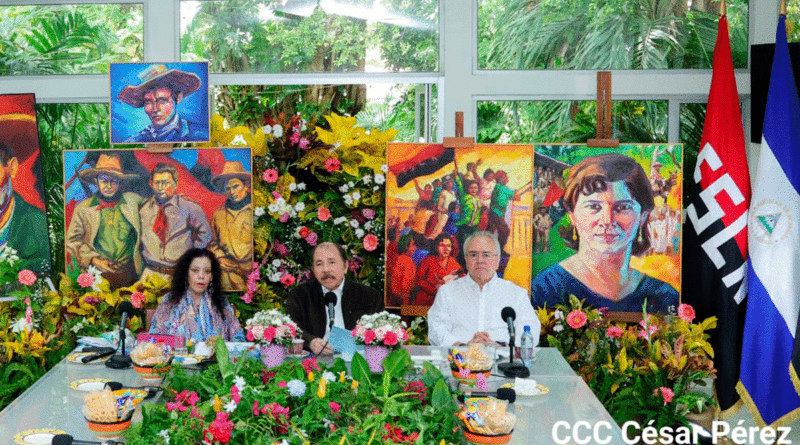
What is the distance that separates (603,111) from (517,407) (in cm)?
285

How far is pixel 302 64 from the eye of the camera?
21.2 ft

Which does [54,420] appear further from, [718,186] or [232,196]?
[718,186]

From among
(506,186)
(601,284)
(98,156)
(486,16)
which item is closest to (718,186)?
(601,284)

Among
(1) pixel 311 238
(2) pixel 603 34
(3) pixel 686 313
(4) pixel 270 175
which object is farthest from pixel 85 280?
(2) pixel 603 34

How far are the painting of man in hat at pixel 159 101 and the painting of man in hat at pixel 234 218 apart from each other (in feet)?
1.02

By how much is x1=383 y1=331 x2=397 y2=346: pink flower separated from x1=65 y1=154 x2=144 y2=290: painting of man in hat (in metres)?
2.61

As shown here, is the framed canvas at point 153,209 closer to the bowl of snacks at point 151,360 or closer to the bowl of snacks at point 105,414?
the bowl of snacks at point 151,360

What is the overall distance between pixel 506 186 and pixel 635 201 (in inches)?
33.2

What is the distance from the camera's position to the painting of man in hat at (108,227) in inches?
231

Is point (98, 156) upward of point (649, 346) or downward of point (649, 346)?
upward

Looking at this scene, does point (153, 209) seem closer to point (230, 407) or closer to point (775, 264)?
point (230, 407)

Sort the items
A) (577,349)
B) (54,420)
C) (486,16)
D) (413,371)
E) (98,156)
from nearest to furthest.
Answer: (54,420) < (413,371) < (577,349) < (98,156) < (486,16)

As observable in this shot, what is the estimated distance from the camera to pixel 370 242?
19.5 ft

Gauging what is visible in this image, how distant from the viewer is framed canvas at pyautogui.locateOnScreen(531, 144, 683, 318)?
5648 mm
